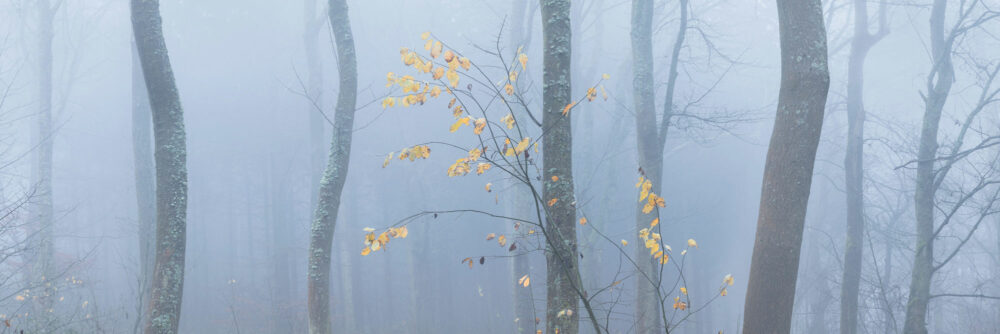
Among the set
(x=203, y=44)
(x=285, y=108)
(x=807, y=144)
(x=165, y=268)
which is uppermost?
(x=203, y=44)

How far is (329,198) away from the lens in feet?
24.0

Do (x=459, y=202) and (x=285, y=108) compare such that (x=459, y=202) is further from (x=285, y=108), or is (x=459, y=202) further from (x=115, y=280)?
(x=115, y=280)

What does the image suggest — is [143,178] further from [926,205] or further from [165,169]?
[926,205]

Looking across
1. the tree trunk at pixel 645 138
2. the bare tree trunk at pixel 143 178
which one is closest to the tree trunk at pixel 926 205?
the tree trunk at pixel 645 138

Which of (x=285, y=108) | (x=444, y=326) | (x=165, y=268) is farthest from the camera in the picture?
(x=285, y=108)

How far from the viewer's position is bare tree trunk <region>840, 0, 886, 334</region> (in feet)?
Result: 35.7

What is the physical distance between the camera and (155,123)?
5891mm

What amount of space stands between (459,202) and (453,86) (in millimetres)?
22665

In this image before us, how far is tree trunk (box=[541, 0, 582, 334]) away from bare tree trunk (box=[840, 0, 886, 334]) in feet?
26.5

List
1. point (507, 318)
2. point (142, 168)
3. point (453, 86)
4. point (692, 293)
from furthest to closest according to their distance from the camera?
point (692, 293) → point (507, 318) → point (142, 168) → point (453, 86)

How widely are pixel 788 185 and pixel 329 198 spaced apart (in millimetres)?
4745

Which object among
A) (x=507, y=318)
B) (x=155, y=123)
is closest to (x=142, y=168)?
(x=155, y=123)

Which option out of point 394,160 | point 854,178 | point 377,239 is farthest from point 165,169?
point 394,160

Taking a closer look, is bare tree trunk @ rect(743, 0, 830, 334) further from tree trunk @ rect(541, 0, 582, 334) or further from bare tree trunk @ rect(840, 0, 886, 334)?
bare tree trunk @ rect(840, 0, 886, 334)
